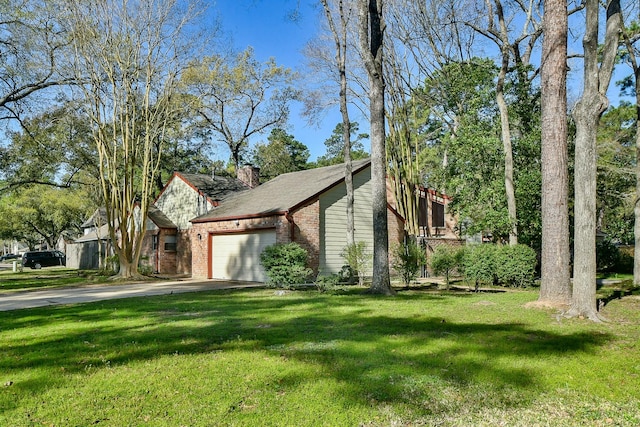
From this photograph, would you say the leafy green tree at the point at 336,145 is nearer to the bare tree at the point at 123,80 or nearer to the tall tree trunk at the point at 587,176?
the bare tree at the point at 123,80

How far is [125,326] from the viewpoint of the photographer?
7.47 meters

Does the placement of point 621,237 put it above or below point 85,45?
below

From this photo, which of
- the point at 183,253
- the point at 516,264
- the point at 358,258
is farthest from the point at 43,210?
the point at 516,264

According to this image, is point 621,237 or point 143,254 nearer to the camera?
point 621,237

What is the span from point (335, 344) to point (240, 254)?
12532 millimetres

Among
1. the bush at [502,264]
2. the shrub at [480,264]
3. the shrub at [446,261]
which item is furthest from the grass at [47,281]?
the bush at [502,264]

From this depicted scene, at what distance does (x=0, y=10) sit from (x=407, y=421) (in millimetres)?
21287

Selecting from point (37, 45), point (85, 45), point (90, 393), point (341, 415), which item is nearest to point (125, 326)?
point (90, 393)

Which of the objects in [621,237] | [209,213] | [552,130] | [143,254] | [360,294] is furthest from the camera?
[143,254]

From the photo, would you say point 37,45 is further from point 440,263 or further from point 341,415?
point 341,415

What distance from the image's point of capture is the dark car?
119 ft

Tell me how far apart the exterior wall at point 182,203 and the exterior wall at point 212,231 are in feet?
3.51

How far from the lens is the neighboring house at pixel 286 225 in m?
16.2

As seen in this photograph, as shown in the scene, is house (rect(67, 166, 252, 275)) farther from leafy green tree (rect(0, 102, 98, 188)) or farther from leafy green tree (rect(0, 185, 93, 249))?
leafy green tree (rect(0, 185, 93, 249))
